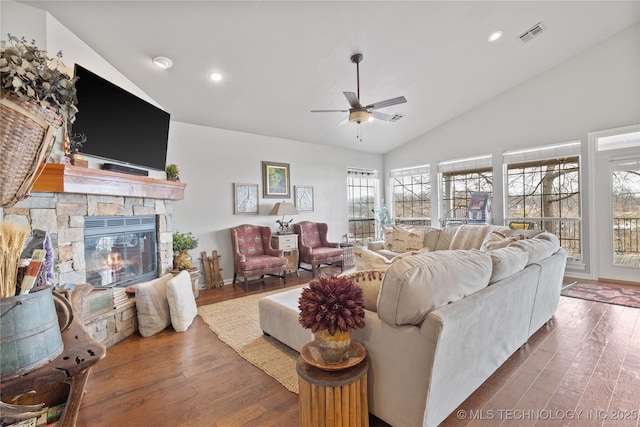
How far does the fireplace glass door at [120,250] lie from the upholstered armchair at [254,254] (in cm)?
112

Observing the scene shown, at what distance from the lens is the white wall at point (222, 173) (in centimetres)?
435

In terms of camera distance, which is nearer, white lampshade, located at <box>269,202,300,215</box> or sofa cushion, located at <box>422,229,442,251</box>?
sofa cushion, located at <box>422,229,442,251</box>

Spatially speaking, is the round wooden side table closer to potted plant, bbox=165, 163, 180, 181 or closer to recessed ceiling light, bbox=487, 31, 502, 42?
potted plant, bbox=165, 163, 180, 181

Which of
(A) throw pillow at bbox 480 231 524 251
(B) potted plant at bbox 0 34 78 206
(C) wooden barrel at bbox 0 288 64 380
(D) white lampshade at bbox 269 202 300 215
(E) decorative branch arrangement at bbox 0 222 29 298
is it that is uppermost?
(B) potted plant at bbox 0 34 78 206

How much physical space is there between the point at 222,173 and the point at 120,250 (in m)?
2.01

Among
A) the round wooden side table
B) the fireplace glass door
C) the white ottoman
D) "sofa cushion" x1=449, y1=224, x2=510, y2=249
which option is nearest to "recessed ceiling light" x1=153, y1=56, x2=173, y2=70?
the fireplace glass door

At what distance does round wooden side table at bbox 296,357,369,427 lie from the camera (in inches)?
49.2

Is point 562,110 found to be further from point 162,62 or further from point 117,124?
point 117,124

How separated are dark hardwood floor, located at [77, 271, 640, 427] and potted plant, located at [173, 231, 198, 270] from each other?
4.01 ft

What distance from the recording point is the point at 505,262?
1822 mm

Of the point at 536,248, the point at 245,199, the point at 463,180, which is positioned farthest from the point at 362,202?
the point at 536,248

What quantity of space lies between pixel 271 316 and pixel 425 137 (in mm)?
5485

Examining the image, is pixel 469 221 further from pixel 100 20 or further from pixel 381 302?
pixel 100 20

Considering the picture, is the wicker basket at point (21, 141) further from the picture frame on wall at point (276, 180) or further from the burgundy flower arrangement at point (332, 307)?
the picture frame on wall at point (276, 180)
